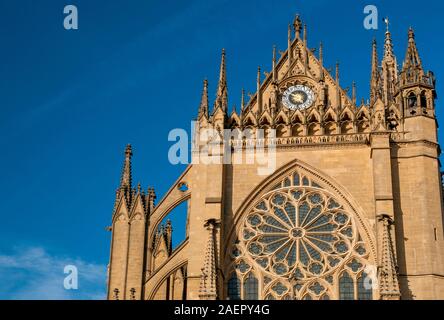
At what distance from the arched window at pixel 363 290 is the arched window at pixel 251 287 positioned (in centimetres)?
427

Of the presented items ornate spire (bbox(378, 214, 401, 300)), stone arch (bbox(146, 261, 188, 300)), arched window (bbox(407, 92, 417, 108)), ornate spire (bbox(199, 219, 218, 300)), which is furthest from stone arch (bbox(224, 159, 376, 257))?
arched window (bbox(407, 92, 417, 108))

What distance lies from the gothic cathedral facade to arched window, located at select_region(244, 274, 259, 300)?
0.04 metres

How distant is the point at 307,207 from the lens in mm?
38844

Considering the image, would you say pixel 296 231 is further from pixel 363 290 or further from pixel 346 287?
pixel 363 290

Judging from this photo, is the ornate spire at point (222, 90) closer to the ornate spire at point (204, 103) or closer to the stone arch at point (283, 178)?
the ornate spire at point (204, 103)

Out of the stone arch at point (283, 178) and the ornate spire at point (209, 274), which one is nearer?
the ornate spire at point (209, 274)

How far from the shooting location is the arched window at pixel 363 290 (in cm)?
A: 3659

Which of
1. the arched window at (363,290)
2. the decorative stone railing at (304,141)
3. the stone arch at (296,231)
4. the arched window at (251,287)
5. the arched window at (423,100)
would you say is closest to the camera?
the arched window at (363,290)

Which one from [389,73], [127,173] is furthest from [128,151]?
[389,73]

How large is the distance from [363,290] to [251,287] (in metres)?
4.68

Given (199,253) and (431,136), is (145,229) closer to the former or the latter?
(199,253)

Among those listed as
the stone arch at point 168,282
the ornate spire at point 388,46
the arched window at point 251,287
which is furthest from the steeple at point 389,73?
the stone arch at point 168,282

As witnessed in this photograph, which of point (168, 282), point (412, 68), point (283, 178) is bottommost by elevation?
point (168, 282)
